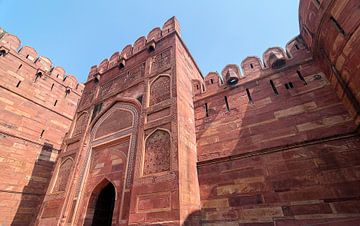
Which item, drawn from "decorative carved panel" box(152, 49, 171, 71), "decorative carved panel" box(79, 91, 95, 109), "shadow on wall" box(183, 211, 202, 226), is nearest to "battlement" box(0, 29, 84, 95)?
"decorative carved panel" box(79, 91, 95, 109)

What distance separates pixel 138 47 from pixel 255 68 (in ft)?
16.6

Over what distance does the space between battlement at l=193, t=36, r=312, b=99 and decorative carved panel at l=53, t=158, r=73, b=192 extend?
5048mm

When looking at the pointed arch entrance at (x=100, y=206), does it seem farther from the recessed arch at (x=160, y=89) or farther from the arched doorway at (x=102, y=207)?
the recessed arch at (x=160, y=89)

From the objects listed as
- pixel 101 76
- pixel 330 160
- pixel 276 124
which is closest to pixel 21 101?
pixel 101 76

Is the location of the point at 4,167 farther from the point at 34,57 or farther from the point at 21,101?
the point at 34,57

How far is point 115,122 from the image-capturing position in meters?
6.39

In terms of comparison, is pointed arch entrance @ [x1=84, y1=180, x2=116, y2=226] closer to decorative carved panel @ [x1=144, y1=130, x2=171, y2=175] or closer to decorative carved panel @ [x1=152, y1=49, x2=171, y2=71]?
decorative carved panel @ [x1=144, y1=130, x2=171, y2=175]

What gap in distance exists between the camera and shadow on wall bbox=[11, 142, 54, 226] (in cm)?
734

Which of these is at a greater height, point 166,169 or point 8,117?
point 8,117

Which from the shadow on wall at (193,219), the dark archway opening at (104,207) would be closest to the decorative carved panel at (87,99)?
the dark archway opening at (104,207)

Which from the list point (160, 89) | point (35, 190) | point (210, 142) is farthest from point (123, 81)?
point (35, 190)

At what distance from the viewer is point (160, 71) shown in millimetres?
6270

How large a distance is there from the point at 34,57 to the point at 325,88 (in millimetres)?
12944

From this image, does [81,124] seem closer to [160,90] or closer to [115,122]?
[115,122]
